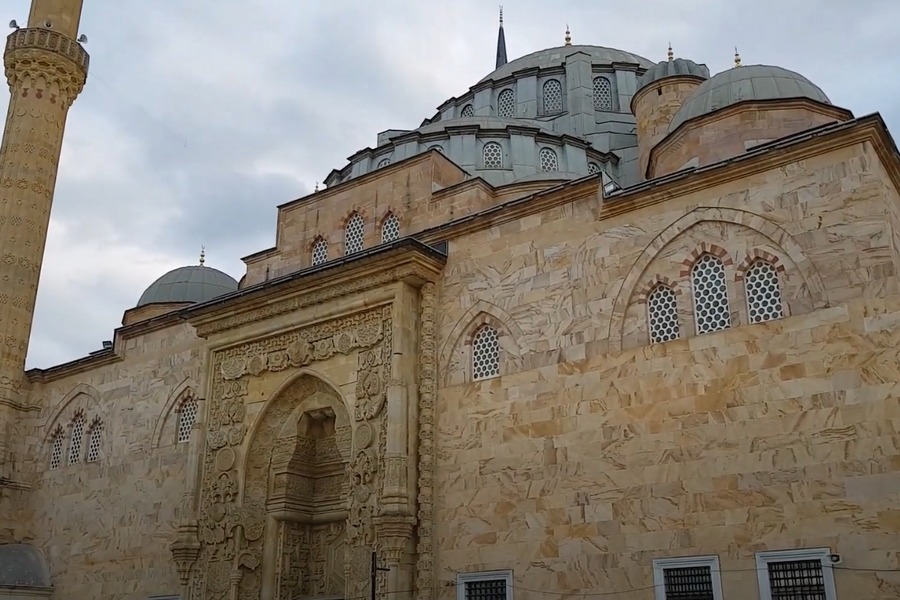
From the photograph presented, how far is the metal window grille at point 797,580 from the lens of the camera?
24.1ft

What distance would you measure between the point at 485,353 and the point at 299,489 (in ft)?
11.5

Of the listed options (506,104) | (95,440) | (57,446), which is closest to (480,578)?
(95,440)

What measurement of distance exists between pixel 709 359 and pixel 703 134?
4.35m

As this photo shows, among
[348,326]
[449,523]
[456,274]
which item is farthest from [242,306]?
[449,523]

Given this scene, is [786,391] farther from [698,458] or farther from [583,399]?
[583,399]

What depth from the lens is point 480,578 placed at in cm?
920

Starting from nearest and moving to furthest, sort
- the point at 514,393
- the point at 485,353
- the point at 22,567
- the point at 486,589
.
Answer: the point at 486,589 → the point at 514,393 → the point at 485,353 → the point at 22,567

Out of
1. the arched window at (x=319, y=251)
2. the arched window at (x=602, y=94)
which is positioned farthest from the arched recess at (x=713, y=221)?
the arched window at (x=602, y=94)

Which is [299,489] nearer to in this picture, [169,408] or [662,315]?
[169,408]

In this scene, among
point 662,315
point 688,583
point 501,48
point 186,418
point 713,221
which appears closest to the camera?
point 688,583

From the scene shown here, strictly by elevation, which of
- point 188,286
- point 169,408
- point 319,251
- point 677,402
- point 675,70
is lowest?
point 677,402

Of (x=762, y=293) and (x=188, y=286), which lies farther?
(x=188, y=286)

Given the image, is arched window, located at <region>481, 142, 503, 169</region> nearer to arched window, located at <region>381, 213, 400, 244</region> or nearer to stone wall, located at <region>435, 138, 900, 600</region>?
arched window, located at <region>381, 213, 400, 244</region>

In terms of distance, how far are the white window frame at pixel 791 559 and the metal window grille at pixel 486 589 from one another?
2.67 metres
